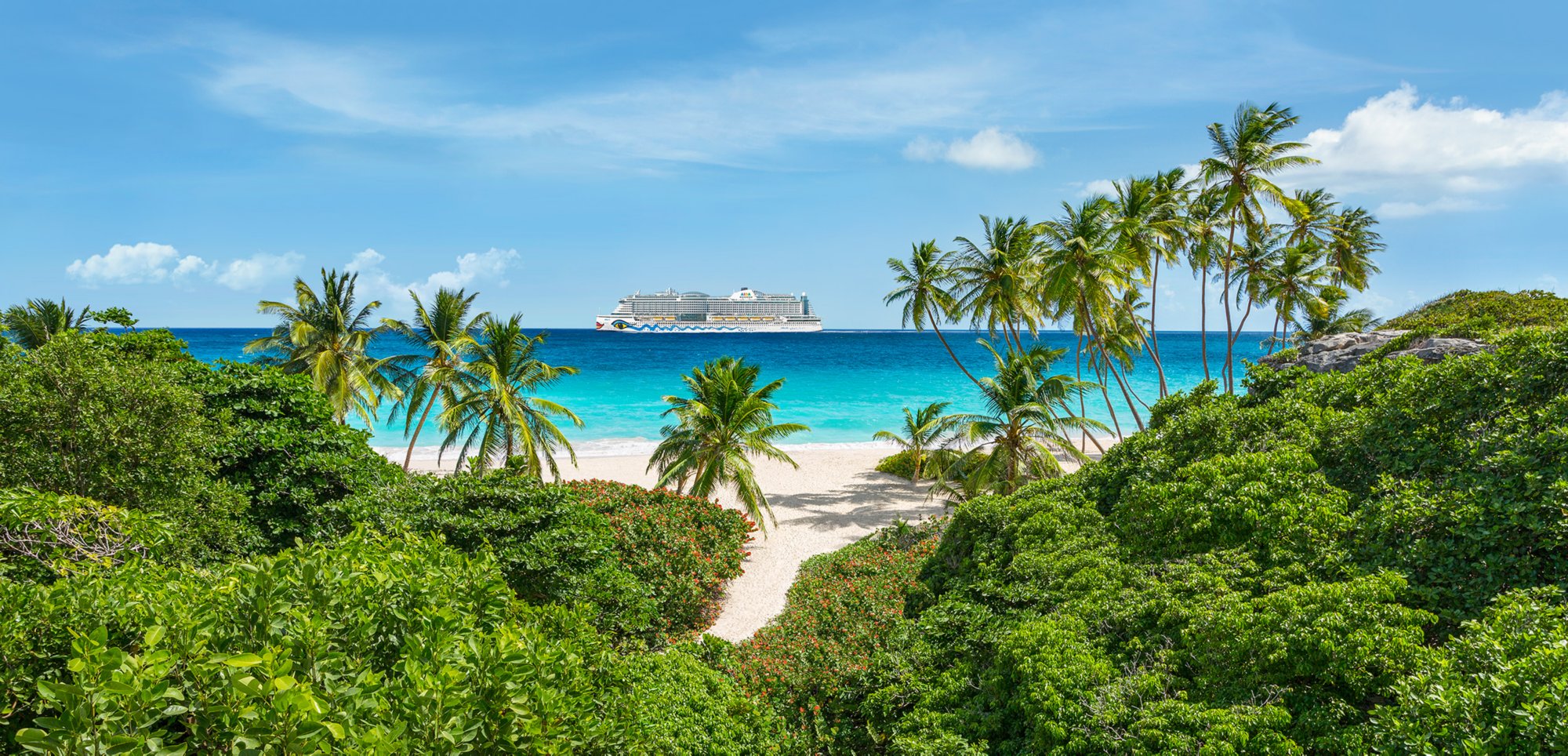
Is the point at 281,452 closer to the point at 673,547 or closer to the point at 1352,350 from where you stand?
the point at 673,547

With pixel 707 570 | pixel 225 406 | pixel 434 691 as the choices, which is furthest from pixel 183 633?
pixel 707 570

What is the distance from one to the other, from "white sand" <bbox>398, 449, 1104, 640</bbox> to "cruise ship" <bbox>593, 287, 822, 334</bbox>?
102m

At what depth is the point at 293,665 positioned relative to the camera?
12.3ft

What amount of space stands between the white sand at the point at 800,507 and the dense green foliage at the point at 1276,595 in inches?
205

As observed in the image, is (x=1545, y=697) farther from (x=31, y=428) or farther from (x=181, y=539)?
(x=31, y=428)

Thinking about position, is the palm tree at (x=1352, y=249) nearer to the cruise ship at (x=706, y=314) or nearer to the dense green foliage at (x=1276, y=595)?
the dense green foliage at (x=1276, y=595)

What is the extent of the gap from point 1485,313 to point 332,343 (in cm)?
3476

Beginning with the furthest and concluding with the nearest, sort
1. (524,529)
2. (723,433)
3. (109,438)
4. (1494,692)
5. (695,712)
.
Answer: (723,433) → (524,529) → (109,438) → (695,712) → (1494,692)

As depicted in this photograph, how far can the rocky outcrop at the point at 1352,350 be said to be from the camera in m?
15.1

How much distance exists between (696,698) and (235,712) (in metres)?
6.18

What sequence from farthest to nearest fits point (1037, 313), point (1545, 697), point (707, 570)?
point (1037, 313)
point (707, 570)
point (1545, 697)

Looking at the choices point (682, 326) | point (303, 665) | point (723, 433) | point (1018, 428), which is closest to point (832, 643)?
point (303, 665)

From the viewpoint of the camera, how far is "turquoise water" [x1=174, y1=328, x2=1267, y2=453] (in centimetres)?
4297

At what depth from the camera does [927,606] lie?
36.2 ft
